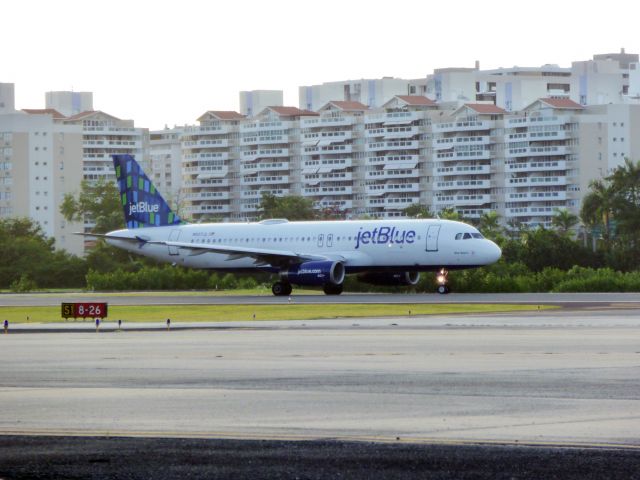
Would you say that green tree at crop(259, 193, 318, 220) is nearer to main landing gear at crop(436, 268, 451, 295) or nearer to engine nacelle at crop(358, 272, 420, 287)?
engine nacelle at crop(358, 272, 420, 287)

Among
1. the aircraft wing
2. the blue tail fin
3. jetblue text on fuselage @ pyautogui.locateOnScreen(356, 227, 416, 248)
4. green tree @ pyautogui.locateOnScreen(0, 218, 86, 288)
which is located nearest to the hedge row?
the blue tail fin

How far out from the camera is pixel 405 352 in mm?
31016

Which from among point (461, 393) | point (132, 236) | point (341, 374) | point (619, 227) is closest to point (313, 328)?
point (341, 374)

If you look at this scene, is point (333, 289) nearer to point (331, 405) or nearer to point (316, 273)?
point (316, 273)

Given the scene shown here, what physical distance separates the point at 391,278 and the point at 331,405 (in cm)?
5117

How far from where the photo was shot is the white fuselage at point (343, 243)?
221ft

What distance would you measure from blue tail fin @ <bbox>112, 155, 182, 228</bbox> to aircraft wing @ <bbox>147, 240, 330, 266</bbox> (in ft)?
16.2

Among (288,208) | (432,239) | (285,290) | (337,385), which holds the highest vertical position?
(288,208)

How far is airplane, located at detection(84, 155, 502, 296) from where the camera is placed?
67.8 m

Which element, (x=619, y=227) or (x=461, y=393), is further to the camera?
(x=619, y=227)

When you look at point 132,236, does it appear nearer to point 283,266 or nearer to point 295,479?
point 283,266

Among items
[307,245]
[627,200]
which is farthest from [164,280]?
[627,200]

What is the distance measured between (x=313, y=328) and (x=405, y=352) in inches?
422

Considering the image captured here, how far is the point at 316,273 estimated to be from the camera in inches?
2721
